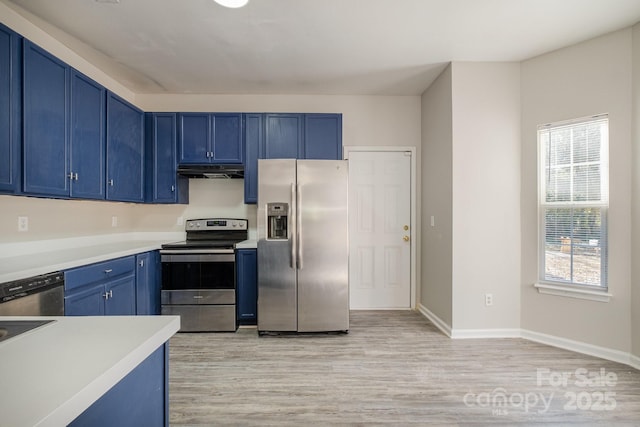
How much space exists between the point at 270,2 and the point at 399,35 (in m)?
1.09

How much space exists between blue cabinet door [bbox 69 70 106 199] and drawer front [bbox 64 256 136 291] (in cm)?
63

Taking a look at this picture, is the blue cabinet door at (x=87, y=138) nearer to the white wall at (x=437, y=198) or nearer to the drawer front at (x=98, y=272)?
the drawer front at (x=98, y=272)

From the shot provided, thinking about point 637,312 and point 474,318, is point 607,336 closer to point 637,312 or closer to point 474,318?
point 637,312

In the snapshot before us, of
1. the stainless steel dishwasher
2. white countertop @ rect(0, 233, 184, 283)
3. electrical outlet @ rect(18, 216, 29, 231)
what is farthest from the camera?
electrical outlet @ rect(18, 216, 29, 231)

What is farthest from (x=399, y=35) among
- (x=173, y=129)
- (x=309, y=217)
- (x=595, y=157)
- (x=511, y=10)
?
(x=173, y=129)

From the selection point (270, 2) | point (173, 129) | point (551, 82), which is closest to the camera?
point (270, 2)

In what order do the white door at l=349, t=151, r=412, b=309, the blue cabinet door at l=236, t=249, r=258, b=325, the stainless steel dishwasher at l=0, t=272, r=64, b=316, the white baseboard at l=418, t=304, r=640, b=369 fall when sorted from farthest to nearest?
1. the white door at l=349, t=151, r=412, b=309
2. the blue cabinet door at l=236, t=249, r=258, b=325
3. the white baseboard at l=418, t=304, r=640, b=369
4. the stainless steel dishwasher at l=0, t=272, r=64, b=316

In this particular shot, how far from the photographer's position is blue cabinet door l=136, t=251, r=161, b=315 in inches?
109

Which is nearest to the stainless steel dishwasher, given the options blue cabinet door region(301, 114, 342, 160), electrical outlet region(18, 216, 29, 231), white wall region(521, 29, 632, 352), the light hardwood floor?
electrical outlet region(18, 216, 29, 231)

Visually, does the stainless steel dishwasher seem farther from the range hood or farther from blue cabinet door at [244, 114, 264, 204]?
blue cabinet door at [244, 114, 264, 204]

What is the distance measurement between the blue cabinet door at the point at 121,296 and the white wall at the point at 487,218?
120 inches

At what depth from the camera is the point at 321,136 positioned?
3.43m

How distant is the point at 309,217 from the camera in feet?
9.64

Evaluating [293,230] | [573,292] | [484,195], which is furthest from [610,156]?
[293,230]
